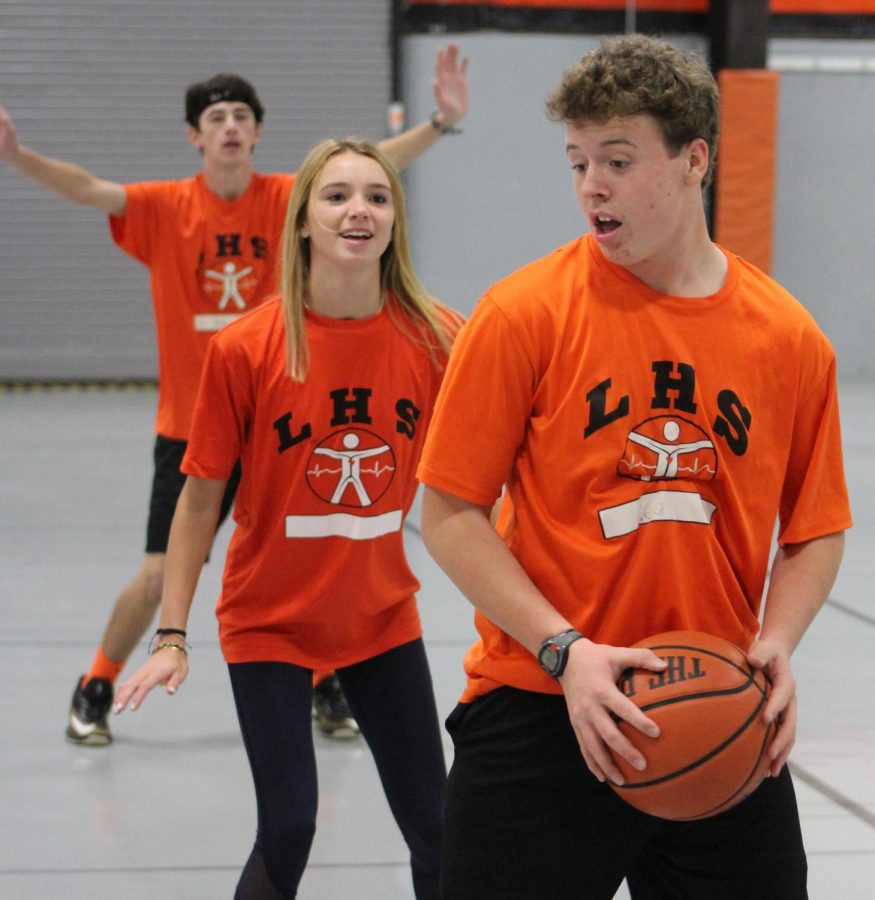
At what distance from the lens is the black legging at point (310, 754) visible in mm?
2684

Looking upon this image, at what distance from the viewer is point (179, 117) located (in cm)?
1317

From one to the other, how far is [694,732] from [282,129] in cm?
1215

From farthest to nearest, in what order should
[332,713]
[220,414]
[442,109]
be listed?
[442,109], [332,713], [220,414]

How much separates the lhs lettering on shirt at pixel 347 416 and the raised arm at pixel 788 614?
1052mm

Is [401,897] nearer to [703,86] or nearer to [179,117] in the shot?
[703,86]

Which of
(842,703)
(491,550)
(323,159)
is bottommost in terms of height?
(842,703)

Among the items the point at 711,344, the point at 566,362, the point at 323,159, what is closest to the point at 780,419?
the point at 711,344

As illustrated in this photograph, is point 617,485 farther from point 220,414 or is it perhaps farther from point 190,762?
point 190,762

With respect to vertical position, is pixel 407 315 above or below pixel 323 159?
below

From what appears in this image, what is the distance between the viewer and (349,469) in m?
2.93

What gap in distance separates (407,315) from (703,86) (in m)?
1.32

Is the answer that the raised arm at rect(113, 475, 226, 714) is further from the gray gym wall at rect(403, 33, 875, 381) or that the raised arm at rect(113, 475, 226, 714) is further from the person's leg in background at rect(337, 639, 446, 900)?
the gray gym wall at rect(403, 33, 875, 381)

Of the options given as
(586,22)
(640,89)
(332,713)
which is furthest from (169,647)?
(586,22)

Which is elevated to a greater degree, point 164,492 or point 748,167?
point 748,167
